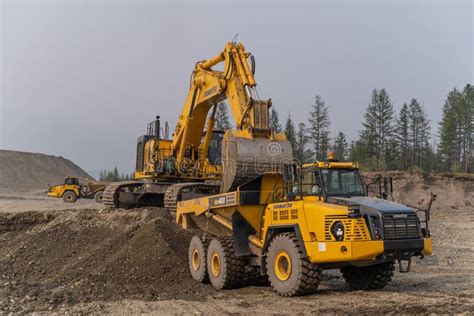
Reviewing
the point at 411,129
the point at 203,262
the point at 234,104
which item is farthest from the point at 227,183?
the point at 411,129

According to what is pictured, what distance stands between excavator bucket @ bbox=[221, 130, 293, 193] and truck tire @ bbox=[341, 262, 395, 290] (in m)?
2.68

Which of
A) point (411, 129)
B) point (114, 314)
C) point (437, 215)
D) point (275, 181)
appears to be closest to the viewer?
point (114, 314)

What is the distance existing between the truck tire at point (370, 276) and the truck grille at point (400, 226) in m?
1.18

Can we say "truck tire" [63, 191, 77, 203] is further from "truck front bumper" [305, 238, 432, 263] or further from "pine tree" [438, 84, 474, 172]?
"pine tree" [438, 84, 474, 172]

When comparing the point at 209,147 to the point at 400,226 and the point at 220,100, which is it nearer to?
the point at 220,100

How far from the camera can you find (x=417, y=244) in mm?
8703

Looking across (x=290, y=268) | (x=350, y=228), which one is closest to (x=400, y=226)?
(x=350, y=228)

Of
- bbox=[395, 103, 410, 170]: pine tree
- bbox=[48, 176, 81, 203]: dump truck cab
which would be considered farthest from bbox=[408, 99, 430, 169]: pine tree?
bbox=[48, 176, 81, 203]: dump truck cab

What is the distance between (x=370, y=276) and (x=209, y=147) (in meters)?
9.17

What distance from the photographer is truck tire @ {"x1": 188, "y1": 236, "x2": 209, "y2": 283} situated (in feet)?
36.6

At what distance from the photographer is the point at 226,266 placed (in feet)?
33.8

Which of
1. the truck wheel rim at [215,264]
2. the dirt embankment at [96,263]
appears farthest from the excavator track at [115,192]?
the truck wheel rim at [215,264]

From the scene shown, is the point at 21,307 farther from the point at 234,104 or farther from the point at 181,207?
the point at 234,104

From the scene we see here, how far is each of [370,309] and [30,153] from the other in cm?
9353
